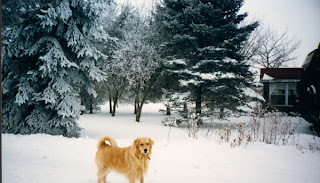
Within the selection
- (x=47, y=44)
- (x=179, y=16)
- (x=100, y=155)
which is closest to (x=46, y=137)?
(x=47, y=44)

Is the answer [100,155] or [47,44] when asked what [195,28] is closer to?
[47,44]

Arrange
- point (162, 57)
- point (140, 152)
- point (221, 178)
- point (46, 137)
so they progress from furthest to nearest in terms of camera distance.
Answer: point (162, 57), point (46, 137), point (221, 178), point (140, 152)

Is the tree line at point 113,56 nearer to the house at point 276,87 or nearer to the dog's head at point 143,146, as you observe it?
the house at point 276,87

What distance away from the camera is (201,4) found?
10008 millimetres

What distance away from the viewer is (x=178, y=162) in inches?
169

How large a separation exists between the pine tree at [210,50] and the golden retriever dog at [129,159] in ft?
27.1

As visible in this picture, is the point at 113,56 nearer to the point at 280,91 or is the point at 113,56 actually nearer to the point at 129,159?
the point at 129,159

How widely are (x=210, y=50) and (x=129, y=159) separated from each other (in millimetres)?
9357

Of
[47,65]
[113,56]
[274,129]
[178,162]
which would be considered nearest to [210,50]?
[274,129]

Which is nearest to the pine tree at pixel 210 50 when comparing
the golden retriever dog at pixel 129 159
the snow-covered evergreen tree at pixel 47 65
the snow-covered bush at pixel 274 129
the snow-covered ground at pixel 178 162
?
the snow-covered bush at pixel 274 129

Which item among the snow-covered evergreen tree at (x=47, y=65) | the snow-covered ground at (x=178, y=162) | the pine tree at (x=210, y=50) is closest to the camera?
the snow-covered ground at (x=178, y=162)

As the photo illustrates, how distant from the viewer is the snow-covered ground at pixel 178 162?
3.20m

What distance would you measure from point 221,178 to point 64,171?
9.51 ft

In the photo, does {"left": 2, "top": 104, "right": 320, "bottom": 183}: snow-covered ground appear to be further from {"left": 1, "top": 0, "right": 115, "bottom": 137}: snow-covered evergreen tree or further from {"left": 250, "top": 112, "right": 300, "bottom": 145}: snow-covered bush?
{"left": 1, "top": 0, "right": 115, "bottom": 137}: snow-covered evergreen tree
